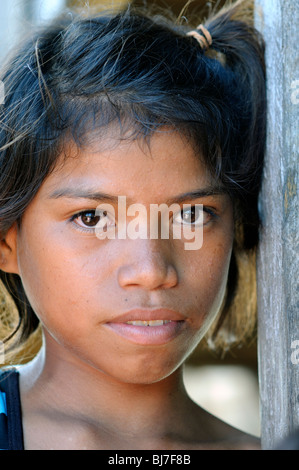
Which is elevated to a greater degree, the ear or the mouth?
the ear

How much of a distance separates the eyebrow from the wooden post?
14cm

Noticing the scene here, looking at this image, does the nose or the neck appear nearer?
the nose

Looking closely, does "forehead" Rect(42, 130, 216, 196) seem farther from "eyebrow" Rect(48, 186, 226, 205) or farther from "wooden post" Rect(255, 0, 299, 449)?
"wooden post" Rect(255, 0, 299, 449)

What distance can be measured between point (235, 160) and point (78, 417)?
738 millimetres

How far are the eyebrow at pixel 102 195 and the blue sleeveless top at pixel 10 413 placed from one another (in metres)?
0.54

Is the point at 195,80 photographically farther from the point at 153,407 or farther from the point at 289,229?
the point at 153,407

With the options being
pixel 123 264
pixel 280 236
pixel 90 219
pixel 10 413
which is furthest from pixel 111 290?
pixel 10 413

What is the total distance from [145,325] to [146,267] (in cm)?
14

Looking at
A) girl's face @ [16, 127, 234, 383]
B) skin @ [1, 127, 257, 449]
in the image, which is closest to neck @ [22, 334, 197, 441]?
skin @ [1, 127, 257, 449]

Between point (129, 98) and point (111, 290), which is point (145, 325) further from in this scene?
point (129, 98)

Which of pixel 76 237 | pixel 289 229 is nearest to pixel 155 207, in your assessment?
pixel 76 237

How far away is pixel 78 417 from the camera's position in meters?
1.69

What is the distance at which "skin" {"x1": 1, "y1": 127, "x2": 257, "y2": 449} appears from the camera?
1.44 metres

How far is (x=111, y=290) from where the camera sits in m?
1.44
